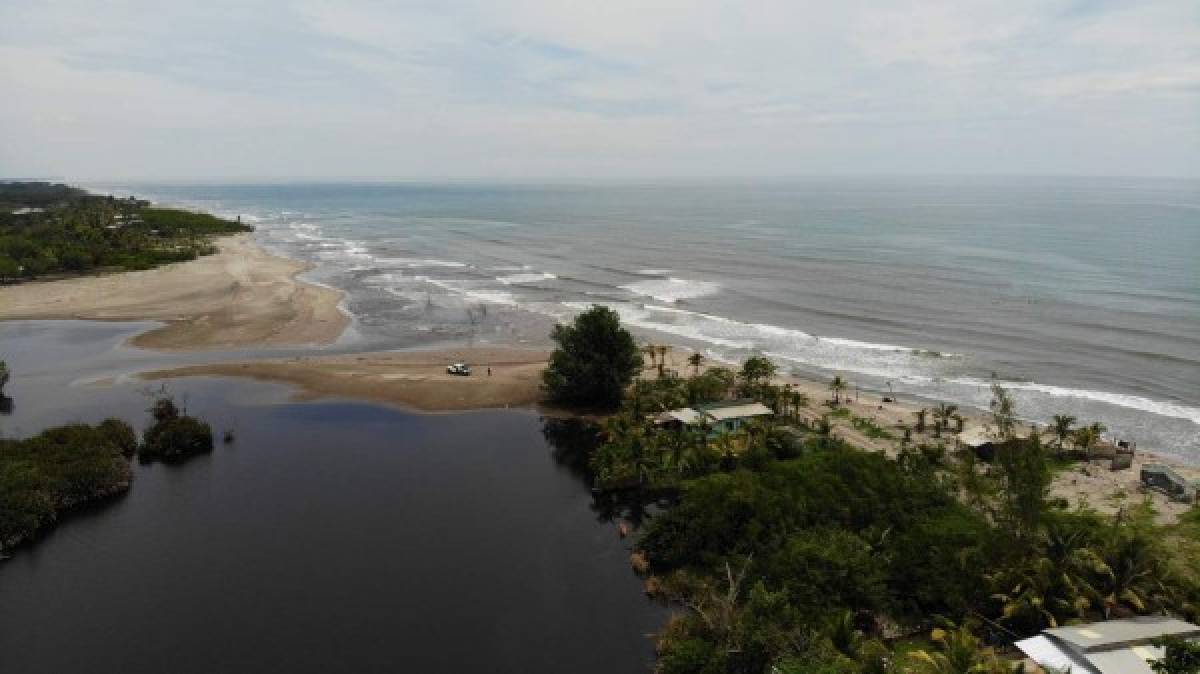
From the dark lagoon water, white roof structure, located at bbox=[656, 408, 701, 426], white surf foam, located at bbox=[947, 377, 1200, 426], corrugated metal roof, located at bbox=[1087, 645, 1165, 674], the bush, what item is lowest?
the dark lagoon water

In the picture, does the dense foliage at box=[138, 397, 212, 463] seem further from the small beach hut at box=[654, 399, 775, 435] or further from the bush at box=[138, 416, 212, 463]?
the small beach hut at box=[654, 399, 775, 435]

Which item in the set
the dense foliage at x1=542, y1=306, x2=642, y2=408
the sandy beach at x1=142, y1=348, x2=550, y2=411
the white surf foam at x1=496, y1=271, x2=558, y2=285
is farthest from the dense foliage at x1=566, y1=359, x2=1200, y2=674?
the white surf foam at x1=496, y1=271, x2=558, y2=285

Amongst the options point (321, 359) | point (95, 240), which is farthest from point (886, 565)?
point (95, 240)

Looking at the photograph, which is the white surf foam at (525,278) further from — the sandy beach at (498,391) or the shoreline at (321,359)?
the sandy beach at (498,391)

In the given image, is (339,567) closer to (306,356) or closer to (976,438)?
(976,438)

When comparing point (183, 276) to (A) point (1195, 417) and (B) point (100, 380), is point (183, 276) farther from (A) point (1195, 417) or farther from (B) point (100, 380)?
(A) point (1195, 417)

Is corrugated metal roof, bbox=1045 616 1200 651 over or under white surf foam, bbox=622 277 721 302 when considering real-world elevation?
under

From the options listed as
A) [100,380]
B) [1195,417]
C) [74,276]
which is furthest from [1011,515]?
[74,276]
